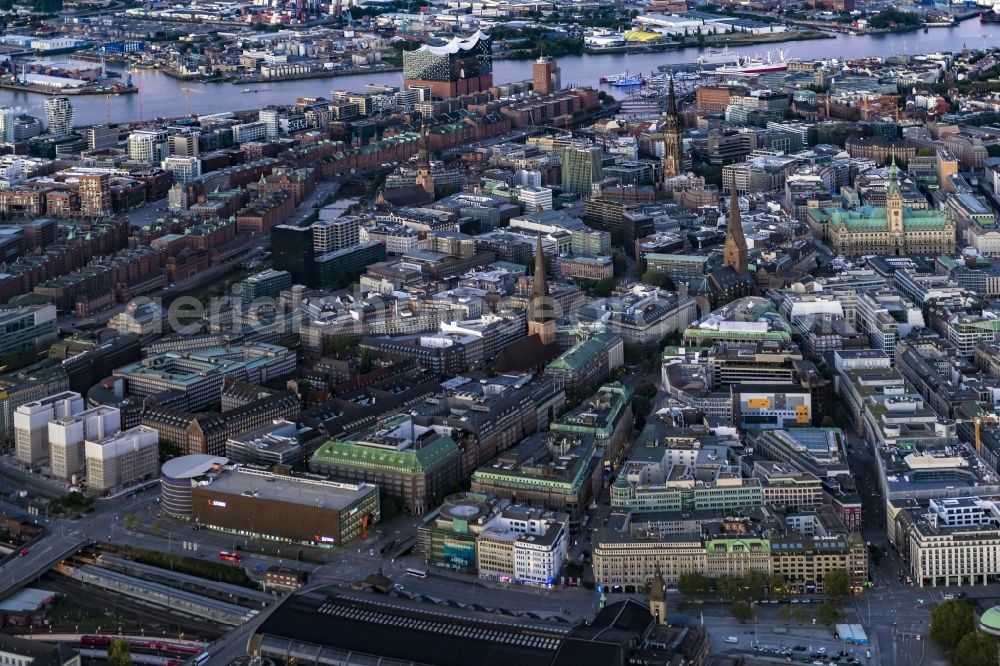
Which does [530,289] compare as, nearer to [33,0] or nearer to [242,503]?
[242,503]

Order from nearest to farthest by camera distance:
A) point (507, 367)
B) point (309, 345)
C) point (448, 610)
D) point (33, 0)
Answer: point (448, 610) → point (507, 367) → point (309, 345) → point (33, 0)

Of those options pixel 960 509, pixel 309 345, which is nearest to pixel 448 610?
pixel 960 509

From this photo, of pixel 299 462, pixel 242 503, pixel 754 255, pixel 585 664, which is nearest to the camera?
pixel 585 664

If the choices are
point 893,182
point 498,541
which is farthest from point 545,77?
point 498,541

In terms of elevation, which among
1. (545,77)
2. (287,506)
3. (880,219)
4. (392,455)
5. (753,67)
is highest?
(753,67)

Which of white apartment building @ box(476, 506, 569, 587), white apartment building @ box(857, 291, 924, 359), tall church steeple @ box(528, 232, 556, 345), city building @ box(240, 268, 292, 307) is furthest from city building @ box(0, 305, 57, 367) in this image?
white apartment building @ box(857, 291, 924, 359)

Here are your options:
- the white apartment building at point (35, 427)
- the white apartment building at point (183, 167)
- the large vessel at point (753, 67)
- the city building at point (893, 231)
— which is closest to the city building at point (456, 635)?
the white apartment building at point (35, 427)

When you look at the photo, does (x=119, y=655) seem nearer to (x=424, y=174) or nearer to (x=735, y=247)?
(x=735, y=247)
